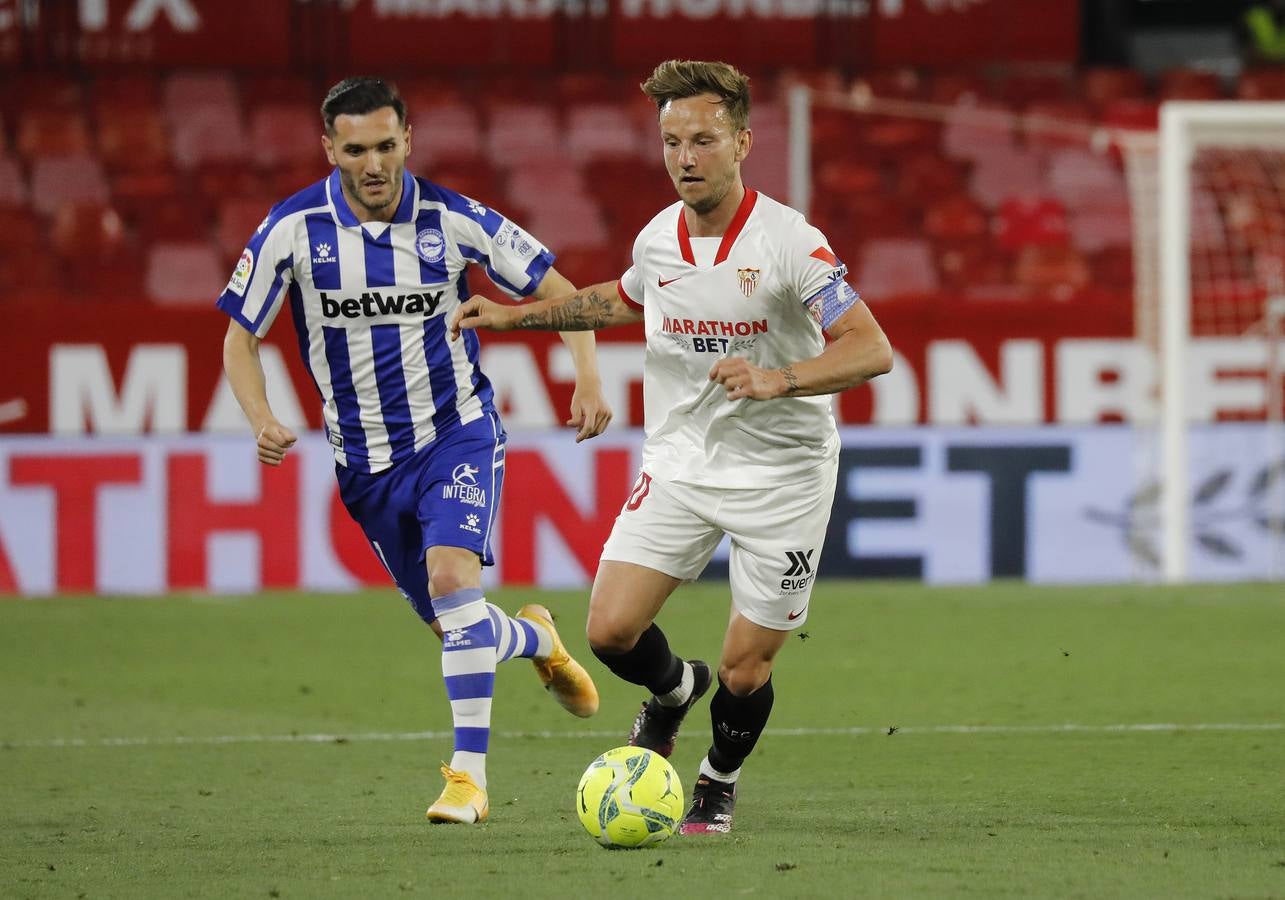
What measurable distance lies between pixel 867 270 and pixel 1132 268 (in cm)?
220

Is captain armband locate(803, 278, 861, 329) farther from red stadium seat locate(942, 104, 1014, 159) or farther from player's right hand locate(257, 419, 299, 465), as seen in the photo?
red stadium seat locate(942, 104, 1014, 159)

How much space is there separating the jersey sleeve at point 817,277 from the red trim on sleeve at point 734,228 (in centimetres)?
16

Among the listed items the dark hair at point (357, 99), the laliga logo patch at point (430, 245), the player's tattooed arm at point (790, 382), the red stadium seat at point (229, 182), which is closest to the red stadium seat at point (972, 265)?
the red stadium seat at point (229, 182)

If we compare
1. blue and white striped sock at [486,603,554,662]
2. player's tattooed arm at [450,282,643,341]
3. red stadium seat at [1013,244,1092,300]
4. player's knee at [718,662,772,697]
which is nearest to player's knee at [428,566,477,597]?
blue and white striped sock at [486,603,554,662]

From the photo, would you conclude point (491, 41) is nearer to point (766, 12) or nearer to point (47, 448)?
point (766, 12)

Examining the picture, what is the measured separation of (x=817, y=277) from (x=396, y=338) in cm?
145

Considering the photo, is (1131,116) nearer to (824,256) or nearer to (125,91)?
(125,91)

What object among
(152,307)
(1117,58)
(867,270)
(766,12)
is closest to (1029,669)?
(152,307)

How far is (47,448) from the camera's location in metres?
12.1

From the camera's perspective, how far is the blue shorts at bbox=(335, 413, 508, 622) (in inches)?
222

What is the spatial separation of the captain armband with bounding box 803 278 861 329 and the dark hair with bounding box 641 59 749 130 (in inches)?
20.1

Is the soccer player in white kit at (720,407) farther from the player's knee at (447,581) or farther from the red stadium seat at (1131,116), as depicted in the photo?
the red stadium seat at (1131,116)

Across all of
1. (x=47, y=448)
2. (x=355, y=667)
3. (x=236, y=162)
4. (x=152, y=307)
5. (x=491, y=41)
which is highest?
(x=491, y=41)

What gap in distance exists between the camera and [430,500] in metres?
5.71
